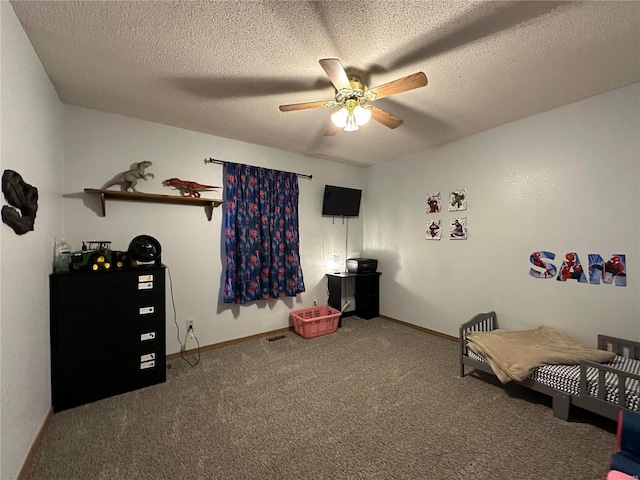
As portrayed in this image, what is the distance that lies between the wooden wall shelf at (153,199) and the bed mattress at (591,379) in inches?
131

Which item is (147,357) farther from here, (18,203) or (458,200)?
(458,200)

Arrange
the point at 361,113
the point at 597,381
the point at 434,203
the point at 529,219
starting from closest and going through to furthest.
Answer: the point at 597,381, the point at 361,113, the point at 529,219, the point at 434,203

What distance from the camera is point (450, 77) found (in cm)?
202

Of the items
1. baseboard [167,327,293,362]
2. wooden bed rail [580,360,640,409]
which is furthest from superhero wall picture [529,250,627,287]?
baseboard [167,327,293,362]

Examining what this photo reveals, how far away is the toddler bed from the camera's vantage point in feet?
5.52

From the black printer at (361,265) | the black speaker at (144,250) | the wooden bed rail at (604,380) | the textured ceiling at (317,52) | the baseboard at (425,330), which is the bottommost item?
the baseboard at (425,330)

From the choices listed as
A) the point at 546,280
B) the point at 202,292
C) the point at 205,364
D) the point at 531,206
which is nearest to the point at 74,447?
the point at 205,364

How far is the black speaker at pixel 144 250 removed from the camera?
235cm

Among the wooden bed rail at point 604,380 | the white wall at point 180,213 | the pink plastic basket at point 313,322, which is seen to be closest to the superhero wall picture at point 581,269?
the wooden bed rail at point 604,380

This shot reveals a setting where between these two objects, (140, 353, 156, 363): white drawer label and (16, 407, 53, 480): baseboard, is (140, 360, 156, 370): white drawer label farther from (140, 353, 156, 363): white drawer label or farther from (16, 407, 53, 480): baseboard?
(16, 407, 53, 480): baseboard

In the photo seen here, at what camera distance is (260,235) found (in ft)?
11.2

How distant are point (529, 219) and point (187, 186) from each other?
364 centimetres

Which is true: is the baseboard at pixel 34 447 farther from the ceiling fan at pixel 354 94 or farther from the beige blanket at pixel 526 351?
the beige blanket at pixel 526 351

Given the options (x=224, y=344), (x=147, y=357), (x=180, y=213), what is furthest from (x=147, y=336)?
(x=180, y=213)
